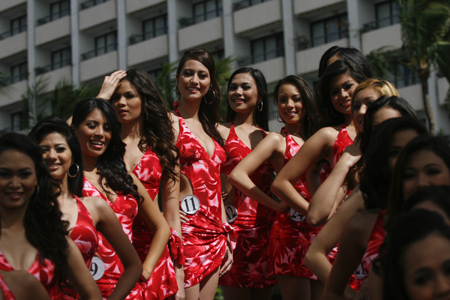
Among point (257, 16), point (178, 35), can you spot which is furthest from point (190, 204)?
point (178, 35)

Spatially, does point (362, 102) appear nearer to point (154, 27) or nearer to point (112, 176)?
point (112, 176)

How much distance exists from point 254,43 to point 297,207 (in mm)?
23557

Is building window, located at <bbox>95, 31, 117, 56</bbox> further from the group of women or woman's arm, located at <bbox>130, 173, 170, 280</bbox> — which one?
woman's arm, located at <bbox>130, 173, 170, 280</bbox>

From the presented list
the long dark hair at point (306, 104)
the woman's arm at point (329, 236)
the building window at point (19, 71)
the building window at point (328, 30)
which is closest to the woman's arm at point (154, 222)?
the woman's arm at point (329, 236)

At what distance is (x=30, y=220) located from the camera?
3.47m

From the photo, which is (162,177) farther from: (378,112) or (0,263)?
(0,263)


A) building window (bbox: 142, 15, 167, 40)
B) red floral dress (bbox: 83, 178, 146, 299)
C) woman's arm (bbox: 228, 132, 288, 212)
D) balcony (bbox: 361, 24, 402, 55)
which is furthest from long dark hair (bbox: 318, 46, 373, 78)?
building window (bbox: 142, 15, 167, 40)

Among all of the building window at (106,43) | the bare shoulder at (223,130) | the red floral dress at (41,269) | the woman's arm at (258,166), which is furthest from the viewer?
the building window at (106,43)

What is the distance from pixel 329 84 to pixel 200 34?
2427cm

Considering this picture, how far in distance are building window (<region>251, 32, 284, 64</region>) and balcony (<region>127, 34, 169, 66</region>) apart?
3726mm

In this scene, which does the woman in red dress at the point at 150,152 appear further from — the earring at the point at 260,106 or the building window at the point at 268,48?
the building window at the point at 268,48

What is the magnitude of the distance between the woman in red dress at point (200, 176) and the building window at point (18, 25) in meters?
31.5

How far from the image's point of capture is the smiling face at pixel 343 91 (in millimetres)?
5129

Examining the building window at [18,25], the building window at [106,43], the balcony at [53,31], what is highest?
the building window at [18,25]
